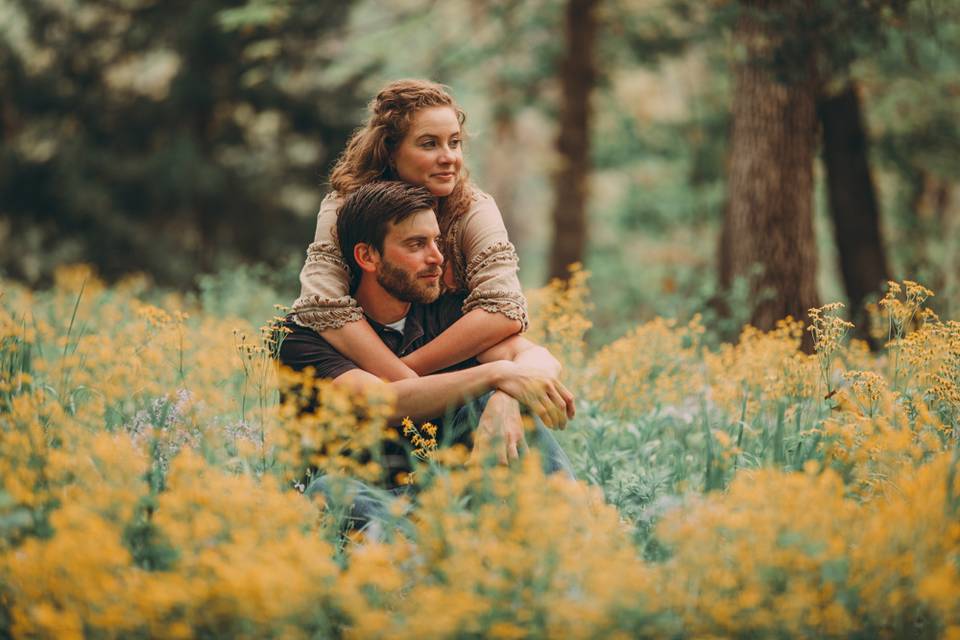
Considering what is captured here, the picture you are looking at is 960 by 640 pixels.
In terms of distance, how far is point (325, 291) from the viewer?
3.28 meters

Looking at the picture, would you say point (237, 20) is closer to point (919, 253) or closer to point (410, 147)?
point (410, 147)

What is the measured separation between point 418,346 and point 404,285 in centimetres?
30

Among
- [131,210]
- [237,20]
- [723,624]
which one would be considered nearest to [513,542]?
[723,624]

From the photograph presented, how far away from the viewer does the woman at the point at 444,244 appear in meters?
3.23

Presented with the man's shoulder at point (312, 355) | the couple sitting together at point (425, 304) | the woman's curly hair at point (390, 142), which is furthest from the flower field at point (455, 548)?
the woman's curly hair at point (390, 142)

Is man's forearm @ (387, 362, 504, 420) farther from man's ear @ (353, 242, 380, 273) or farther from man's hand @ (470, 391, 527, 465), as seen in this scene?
man's ear @ (353, 242, 380, 273)

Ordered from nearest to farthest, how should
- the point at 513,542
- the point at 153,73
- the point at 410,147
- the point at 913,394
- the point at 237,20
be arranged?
the point at 513,542, the point at 913,394, the point at 410,147, the point at 237,20, the point at 153,73

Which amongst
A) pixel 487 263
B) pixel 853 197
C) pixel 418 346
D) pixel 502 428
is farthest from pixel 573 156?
pixel 502 428

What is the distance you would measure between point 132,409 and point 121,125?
1074 cm

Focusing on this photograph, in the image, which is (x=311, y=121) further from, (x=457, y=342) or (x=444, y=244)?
(x=457, y=342)

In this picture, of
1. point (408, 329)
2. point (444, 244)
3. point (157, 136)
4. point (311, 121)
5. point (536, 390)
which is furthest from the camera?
point (157, 136)

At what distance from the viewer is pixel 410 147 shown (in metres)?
3.67

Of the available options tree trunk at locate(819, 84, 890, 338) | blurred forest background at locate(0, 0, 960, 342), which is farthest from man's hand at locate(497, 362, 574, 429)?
blurred forest background at locate(0, 0, 960, 342)

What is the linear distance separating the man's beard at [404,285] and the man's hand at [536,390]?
476 mm
